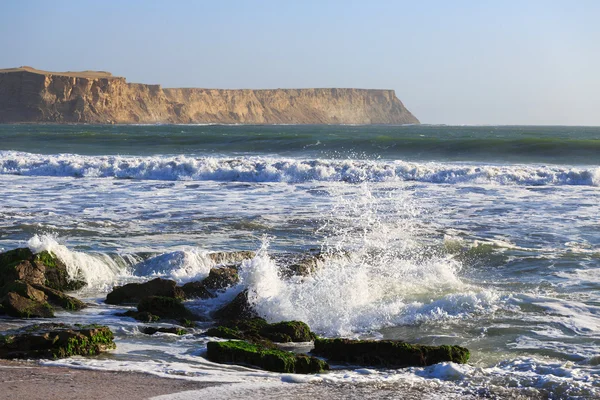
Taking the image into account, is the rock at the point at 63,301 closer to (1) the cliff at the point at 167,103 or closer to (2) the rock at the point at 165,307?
(2) the rock at the point at 165,307

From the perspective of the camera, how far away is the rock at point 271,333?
6.95m

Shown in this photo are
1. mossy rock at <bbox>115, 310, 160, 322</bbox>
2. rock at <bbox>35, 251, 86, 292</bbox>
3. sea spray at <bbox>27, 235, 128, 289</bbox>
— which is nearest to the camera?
mossy rock at <bbox>115, 310, 160, 322</bbox>

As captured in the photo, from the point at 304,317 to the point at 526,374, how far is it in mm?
2573

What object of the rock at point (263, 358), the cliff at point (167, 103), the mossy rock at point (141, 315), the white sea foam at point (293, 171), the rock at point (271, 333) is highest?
the cliff at point (167, 103)

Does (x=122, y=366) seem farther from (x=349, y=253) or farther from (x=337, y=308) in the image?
(x=349, y=253)

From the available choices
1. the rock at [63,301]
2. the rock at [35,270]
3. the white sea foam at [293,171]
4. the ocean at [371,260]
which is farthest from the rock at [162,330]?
the white sea foam at [293,171]

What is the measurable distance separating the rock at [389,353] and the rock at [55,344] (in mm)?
1843

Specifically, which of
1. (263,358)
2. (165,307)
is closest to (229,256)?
(165,307)

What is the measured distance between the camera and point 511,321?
7.59m

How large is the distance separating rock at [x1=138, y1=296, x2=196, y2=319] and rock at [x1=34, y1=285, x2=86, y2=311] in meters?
0.66

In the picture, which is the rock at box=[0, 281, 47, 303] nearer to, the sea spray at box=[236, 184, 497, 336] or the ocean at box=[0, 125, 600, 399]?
the ocean at box=[0, 125, 600, 399]

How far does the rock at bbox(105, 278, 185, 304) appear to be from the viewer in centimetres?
847

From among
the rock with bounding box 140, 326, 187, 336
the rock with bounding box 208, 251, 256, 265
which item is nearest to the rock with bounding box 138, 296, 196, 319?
the rock with bounding box 140, 326, 187, 336

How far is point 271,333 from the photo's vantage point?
23.1ft
